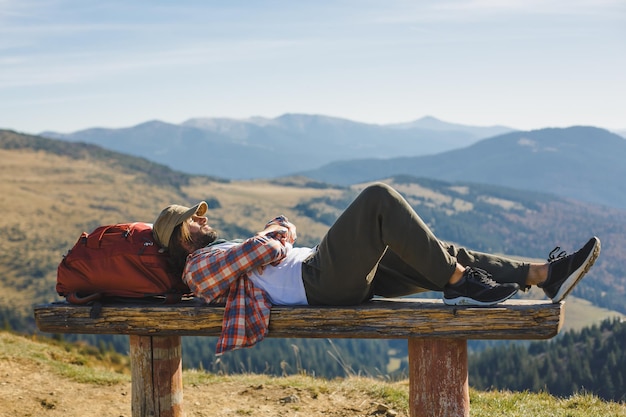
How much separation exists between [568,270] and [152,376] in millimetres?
4288

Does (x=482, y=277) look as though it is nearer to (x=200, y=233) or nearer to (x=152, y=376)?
(x=200, y=233)

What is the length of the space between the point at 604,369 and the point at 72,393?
76626mm

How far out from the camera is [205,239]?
22.5ft

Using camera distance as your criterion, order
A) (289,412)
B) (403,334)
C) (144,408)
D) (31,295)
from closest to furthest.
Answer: (403,334)
(144,408)
(289,412)
(31,295)

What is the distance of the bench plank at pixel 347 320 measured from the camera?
568 cm

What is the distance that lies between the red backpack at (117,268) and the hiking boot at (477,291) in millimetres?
2837

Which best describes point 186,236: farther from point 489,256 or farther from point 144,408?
point 489,256

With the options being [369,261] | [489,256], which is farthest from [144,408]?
[489,256]

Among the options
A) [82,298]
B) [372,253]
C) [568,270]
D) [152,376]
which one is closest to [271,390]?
[152,376]

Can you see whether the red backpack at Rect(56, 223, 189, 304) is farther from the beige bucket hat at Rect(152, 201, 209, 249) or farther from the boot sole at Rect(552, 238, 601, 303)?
the boot sole at Rect(552, 238, 601, 303)

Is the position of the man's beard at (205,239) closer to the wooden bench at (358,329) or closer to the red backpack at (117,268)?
the red backpack at (117,268)

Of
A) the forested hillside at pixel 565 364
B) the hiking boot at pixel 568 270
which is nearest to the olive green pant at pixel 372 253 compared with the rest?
the hiking boot at pixel 568 270

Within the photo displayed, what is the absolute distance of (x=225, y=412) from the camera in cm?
834

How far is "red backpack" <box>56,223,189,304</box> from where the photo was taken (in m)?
6.48
